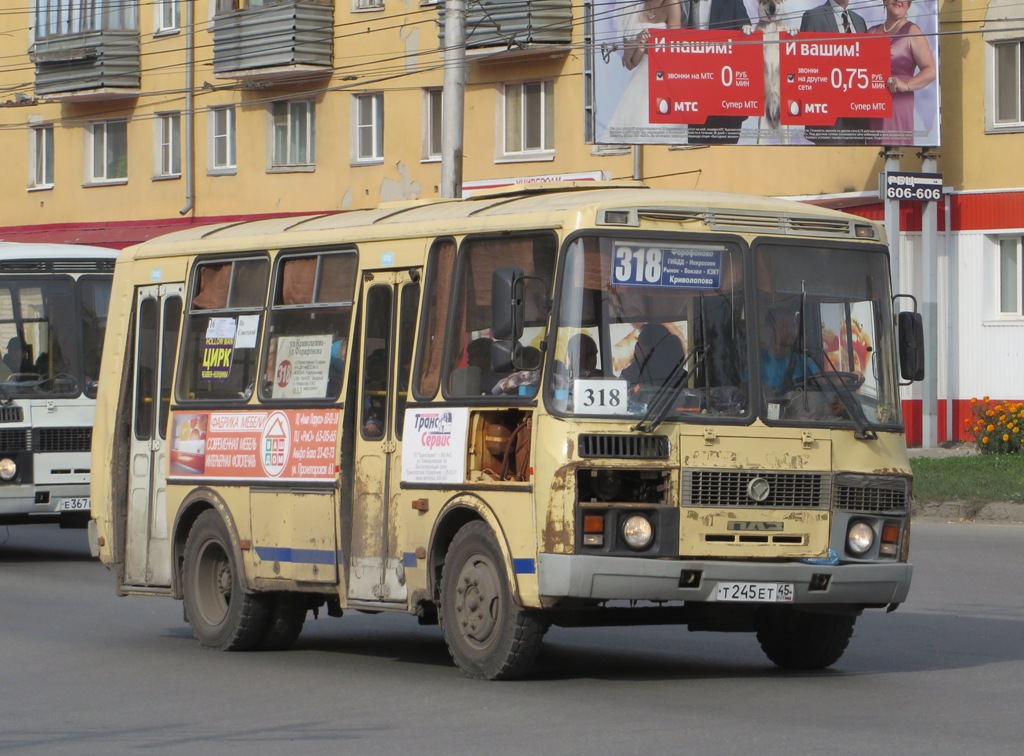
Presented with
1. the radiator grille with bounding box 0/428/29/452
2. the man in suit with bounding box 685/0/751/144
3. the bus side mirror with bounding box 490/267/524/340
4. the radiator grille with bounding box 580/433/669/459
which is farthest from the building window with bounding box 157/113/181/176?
the radiator grille with bounding box 580/433/669/459

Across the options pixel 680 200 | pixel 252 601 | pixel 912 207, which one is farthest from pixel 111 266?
pixel 912 207

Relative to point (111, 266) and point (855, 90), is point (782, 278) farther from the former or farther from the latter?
point (855, 90)

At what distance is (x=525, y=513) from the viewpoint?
10242 mm

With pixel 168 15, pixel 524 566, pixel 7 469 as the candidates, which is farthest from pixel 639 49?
pixel 524 566

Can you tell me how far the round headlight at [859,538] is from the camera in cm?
1059

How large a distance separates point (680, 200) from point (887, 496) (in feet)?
6.09

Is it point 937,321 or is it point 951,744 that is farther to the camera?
point 937,321

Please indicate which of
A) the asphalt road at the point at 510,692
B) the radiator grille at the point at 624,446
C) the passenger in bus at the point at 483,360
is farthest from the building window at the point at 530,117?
the radiator grille at the point at 624,446

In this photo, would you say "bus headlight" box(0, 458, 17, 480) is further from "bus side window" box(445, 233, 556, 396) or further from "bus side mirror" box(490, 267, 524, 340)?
"bus side mirror" box(490, 267, 524, 340)

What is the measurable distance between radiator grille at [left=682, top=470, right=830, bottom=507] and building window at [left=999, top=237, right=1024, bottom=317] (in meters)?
21.4

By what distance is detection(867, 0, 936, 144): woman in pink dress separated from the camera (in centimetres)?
3031

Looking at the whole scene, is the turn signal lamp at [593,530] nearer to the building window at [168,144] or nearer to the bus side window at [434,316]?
the bus side window at [434,316]

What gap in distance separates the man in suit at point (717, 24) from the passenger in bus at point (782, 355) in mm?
20110

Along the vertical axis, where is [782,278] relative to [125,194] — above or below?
below
